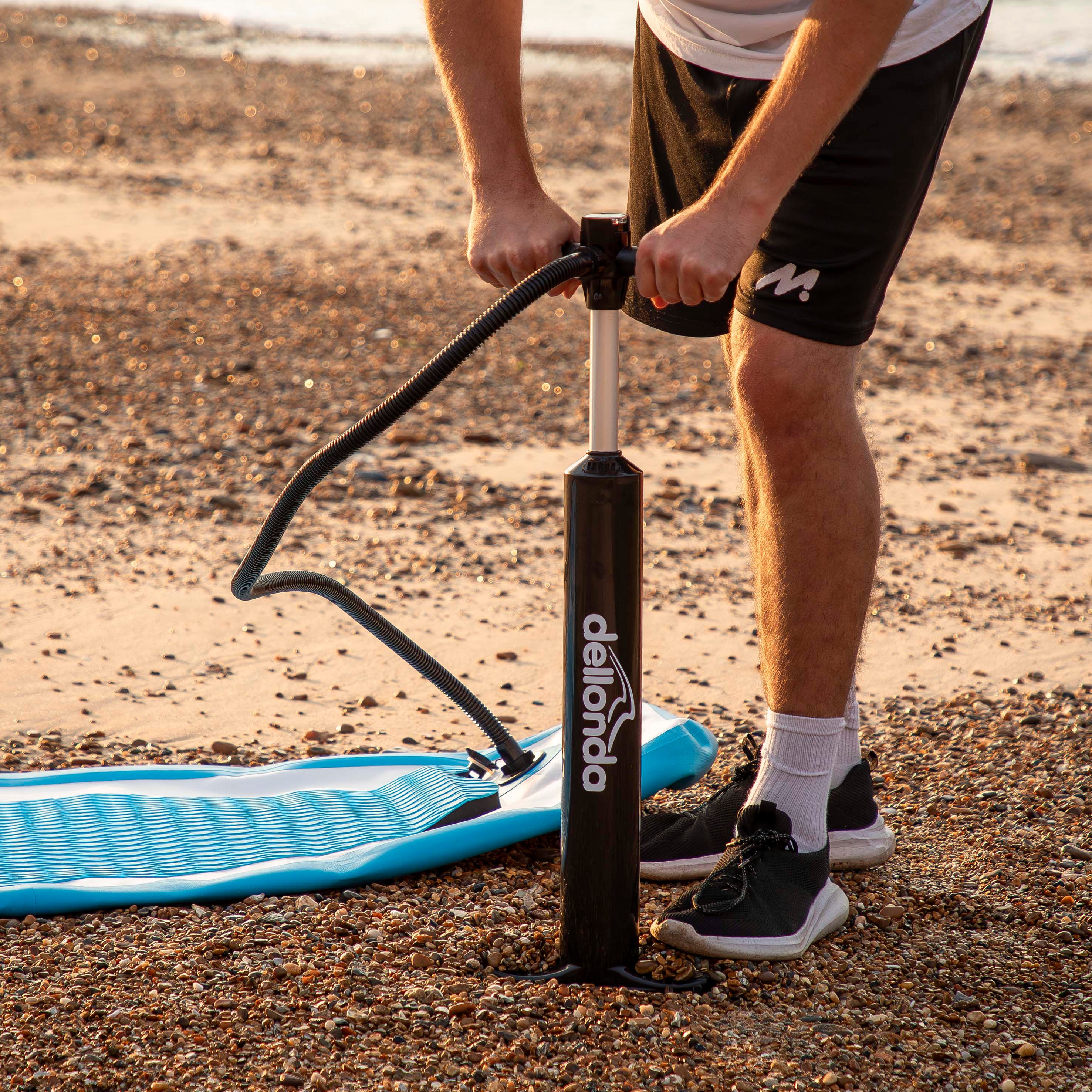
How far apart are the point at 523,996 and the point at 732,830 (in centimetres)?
52

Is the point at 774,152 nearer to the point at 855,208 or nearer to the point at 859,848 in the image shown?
the point at 855,208

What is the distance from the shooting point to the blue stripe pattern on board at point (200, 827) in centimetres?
203

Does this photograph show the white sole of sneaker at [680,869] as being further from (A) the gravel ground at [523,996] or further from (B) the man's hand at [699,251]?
(B) the man's hand at [699,251]

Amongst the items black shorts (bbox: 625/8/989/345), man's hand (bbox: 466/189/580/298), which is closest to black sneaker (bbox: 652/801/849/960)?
black shorts (bbox: 625/8/989/345)

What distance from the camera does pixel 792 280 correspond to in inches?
71.4


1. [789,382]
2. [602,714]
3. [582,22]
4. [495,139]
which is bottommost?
[602,714]

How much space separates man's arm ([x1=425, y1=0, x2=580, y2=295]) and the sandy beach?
0.96 metres

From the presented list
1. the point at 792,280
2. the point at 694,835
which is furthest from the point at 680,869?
the point at 792,280

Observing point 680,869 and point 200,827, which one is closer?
point 680,869

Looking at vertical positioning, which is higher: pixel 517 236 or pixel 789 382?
pixel 517 236

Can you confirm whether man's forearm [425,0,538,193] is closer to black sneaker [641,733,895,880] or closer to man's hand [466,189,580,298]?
man's hand [466,189,580,298]

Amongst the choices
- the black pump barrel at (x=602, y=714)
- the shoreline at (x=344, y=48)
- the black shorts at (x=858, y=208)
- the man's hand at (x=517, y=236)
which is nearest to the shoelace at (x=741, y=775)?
the black pump barrel at (x=602, y=714)

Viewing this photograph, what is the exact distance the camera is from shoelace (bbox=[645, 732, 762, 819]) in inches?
83.2

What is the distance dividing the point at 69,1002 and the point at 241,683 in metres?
1.27
